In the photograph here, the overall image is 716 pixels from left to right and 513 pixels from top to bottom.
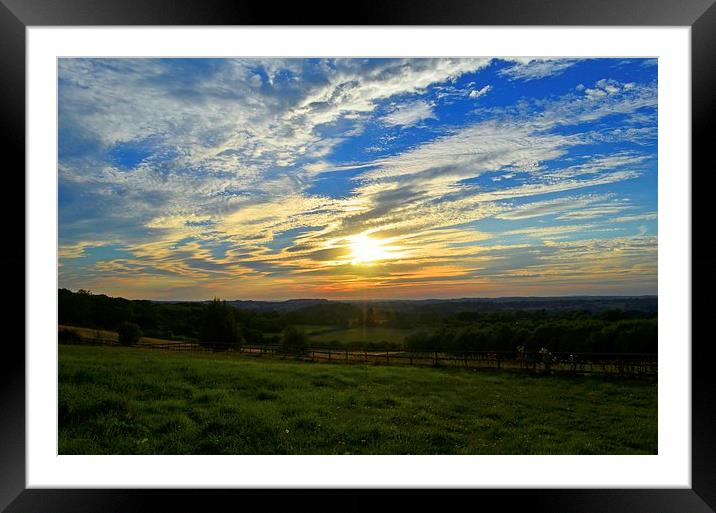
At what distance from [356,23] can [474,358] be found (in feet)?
14.3

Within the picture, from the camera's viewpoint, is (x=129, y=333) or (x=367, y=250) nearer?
(x=367, y=250)

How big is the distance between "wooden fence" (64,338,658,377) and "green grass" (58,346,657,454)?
10 centimetres

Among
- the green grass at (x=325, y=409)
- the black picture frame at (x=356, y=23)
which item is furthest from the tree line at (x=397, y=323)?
the black picture frame at (x=356, y=23)

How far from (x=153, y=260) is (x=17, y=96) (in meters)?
3.02

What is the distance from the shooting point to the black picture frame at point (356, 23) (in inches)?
71.0

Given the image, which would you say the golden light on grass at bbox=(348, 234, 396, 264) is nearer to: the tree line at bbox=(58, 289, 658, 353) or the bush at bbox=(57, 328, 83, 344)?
the tree line at bbox=(58, 289, 658, 353)

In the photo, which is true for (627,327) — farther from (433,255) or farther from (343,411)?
(343,411)

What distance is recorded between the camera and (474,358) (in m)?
5.27

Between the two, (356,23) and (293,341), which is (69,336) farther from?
(356,23)

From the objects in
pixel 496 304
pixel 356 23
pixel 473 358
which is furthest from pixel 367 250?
pixel 356 23

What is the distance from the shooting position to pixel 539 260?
456cm

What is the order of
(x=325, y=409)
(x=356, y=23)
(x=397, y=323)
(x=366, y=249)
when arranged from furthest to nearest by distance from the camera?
(x=397, y=323) → (x=366, y=249) → (x=325, y=409) → (x=356, y=23)

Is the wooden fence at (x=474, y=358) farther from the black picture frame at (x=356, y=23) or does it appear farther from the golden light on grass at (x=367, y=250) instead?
the black picture frame at (x=356, y=23)

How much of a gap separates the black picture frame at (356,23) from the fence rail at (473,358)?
3.23 m
